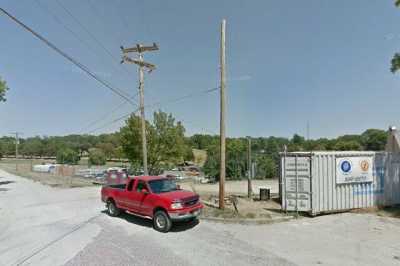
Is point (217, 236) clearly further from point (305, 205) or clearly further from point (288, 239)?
point (305, 205)

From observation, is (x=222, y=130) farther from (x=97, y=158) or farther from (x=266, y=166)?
(x=97, y=158)

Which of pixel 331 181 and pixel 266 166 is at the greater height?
pixel 331 181

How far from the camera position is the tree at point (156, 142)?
80.0 feet

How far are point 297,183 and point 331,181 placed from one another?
141cm

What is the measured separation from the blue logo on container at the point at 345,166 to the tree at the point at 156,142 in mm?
16531

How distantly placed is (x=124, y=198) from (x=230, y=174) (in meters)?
29.3

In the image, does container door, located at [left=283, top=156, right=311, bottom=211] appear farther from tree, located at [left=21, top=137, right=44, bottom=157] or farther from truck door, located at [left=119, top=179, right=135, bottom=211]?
tree, located at [left=21, top=137, right=44, bottom=157]

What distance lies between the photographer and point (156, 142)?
2509 cm

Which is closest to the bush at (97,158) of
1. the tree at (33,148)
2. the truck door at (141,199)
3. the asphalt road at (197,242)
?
the tree at (33,148)

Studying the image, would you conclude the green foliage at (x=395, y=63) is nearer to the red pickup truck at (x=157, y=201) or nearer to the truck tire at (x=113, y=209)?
the red pickup truck at (x=157, y=201)

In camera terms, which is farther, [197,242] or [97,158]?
[97,158]

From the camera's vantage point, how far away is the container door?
412 inches

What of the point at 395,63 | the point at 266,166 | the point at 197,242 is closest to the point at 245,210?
the point at 197,242

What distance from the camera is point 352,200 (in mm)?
11016
